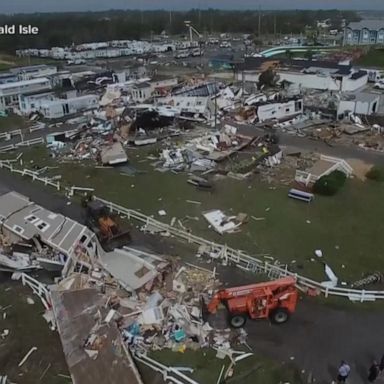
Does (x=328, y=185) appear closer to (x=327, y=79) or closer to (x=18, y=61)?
(x=327, y=79)

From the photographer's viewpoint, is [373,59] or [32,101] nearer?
[32,101]

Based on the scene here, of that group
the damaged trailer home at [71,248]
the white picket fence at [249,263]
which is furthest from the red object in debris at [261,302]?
the damaged trailer home at [71,248]

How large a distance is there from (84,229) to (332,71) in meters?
43.7

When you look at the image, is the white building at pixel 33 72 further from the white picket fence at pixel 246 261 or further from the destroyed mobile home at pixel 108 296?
the destroyed mobile home at pixel 108 296

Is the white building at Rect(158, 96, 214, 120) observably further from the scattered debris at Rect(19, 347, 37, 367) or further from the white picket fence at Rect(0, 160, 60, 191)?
the scattered debris at Rect(19, 347, 37, 367)

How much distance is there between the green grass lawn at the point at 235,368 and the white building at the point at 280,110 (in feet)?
98.2

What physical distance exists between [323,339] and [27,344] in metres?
9.59

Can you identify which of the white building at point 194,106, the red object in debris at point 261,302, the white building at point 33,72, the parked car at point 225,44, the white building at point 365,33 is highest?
the white building at point 365,33

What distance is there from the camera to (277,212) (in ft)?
75.8

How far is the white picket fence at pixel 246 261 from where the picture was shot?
640 inches

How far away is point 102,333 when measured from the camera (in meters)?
14.2

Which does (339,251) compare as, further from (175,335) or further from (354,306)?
(175,335)

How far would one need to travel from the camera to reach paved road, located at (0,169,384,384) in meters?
13.3

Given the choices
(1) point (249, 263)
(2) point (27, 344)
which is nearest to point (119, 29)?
(1) point (249, 263)
